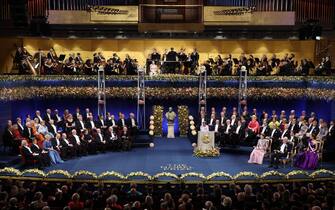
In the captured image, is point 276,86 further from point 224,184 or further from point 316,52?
point 224,184

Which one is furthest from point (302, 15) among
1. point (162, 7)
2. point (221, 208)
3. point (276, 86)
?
point (221, 208)

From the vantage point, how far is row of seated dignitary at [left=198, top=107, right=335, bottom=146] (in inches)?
709

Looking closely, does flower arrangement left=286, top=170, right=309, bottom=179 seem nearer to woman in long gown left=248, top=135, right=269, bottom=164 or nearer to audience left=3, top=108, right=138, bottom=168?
woman in long gown left=248, top=135, right=269, bottom=164

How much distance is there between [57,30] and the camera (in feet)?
79.6

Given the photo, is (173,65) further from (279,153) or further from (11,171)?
(11,171)

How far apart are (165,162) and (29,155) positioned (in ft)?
14.4

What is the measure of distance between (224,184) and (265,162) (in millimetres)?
3887

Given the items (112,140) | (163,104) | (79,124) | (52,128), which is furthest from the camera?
(163,104)

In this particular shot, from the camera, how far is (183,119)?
22.8 meters

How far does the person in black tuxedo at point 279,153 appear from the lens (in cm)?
1653

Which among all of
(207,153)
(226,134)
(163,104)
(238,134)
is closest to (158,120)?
(163,104)

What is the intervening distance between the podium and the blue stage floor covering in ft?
1.63

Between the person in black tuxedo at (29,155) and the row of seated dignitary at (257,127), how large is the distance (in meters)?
5.85

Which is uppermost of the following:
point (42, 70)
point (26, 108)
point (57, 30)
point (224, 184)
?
point (57, 30)
